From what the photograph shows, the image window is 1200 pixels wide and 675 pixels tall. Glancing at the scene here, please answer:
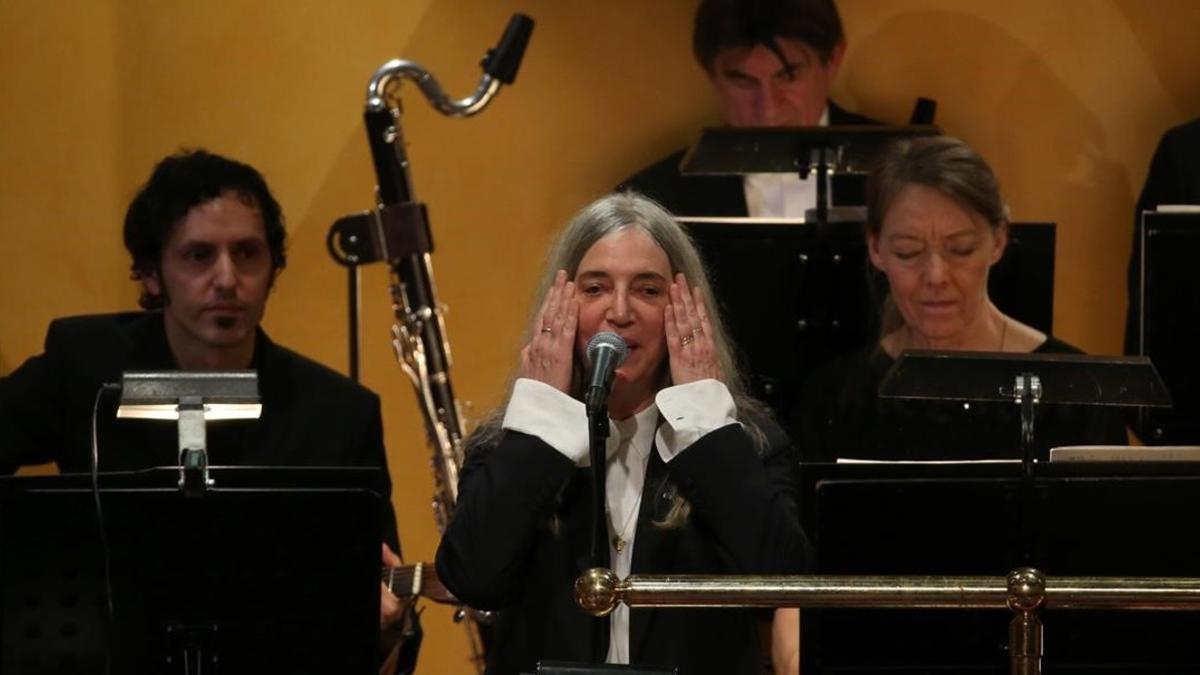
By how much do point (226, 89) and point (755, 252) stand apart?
5.57 ft

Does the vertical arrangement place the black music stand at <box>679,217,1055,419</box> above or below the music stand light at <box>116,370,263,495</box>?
above

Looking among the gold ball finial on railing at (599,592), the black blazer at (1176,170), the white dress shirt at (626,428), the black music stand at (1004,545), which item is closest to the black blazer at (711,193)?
the black blazer at (1176,170)

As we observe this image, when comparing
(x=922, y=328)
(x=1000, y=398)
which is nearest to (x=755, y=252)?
(x=922, y=328)

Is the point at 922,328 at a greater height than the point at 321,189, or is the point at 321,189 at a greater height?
the point at 321,189

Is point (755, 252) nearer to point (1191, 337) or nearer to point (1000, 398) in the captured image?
point (1191, 337)

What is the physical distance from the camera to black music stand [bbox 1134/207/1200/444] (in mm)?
3494

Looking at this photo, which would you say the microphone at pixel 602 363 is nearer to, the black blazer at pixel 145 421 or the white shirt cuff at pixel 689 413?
the white shirt cuff at pixel 689 413

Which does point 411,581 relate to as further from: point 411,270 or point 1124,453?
point 1124,453

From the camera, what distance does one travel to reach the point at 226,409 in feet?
8.65

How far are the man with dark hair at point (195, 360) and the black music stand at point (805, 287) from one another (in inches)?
27.8

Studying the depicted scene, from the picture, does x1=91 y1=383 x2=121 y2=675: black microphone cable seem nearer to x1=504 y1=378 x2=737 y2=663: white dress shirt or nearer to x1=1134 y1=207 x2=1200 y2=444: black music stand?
x1=504 y1=378 x2=737 y2=663: white dress shirt

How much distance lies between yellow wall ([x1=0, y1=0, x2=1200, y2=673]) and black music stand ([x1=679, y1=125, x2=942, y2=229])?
106cm

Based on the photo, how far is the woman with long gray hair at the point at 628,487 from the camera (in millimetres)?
2668

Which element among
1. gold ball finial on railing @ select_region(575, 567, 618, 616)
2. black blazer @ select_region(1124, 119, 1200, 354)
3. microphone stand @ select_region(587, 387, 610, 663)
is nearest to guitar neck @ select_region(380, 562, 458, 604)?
microphone stand @ select_region(587, 387, 610, 663)
